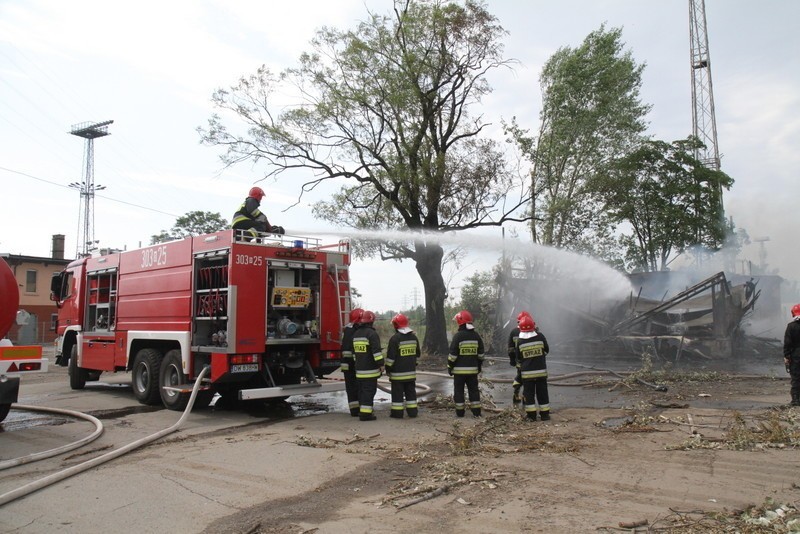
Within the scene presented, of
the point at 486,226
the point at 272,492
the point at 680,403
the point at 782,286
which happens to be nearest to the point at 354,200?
the point at 486,226

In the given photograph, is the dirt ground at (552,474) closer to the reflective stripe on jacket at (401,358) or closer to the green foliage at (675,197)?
the reflective stripe on jacket at (401,358)

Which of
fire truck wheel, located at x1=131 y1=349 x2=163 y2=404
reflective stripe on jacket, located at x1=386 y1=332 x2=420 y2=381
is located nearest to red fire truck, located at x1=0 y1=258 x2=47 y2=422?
fire truck wheel, located at x1=131 y1=349 x2=163 y2=404

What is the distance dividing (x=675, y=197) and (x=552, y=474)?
78.1 feet

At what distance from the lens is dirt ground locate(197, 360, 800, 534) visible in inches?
162

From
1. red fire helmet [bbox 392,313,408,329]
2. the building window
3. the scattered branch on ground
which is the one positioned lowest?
the scattered branch on ground

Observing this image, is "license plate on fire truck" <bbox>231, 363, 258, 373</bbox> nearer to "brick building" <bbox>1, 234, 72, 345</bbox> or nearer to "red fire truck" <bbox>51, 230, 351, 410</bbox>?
"red fire truck" <bbox>51, 230, 351, 410</bbox>

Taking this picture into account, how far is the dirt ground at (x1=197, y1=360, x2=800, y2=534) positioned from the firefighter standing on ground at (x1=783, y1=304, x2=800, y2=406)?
42 cm

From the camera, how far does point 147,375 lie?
396 inches

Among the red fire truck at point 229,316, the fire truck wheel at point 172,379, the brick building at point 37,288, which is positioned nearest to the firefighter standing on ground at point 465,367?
the red fire truck at point 229,316

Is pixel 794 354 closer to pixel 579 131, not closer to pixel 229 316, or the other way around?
pixel 229 316

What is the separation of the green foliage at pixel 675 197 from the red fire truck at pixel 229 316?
63.4ft

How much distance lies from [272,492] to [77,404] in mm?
7420

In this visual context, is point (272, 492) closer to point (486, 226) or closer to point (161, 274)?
point (161, 274)

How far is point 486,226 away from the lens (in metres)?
18.9
